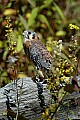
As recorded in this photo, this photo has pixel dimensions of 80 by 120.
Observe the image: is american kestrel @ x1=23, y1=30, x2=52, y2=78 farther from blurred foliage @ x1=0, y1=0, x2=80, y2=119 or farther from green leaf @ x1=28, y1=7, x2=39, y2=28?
green leaf @ x1=28, y1=7, x2=39, y2=28

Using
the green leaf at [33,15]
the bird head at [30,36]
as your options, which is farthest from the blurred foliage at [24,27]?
the bird head at [30,36]

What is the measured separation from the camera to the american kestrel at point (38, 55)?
393 cm

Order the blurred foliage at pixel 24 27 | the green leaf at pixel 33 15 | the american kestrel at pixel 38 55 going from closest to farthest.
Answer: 1. the american kestrel at pixel 38 55
2. the blurred foliage at pixel 24 27
3. the green leaf at pixel 33 15

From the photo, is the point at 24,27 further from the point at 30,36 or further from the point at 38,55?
the point at 38,55

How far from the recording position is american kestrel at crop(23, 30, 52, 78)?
393 centimetres

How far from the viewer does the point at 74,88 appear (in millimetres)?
2639

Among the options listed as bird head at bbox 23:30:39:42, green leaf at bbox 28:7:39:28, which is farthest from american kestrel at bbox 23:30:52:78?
green leaf at bbox 28:7:39:28

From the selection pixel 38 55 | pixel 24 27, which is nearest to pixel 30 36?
pixel 38 55

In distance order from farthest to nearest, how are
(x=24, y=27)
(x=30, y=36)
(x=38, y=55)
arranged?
1. (x=24, y=27)
2. (x=30, y=36)
3. (x=38, y=55)

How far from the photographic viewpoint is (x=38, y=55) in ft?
13.4

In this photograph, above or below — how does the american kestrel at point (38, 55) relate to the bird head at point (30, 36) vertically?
below

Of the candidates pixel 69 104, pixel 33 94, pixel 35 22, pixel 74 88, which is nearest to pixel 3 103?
pixel 33 94

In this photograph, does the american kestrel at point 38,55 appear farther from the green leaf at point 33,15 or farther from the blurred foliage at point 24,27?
the green leaf at point 33,15

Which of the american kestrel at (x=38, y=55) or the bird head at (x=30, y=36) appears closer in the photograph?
the american kestrel at (x=38, y=55)
